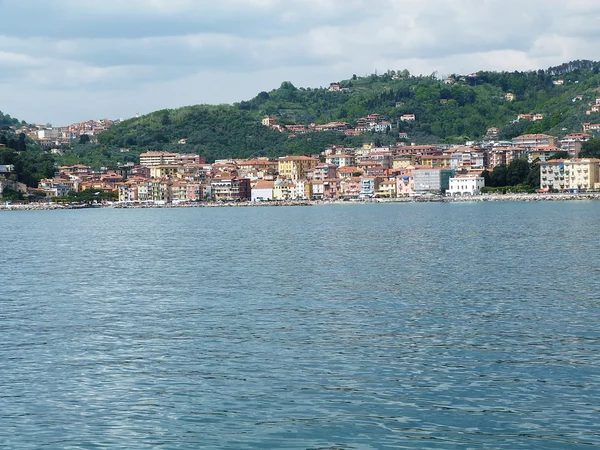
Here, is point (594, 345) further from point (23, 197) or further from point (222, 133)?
point (222, 133)

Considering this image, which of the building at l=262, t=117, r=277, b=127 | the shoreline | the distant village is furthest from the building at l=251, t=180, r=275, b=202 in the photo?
the building at l=262, t=117, r=277, b=127

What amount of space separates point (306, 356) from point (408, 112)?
15785cm

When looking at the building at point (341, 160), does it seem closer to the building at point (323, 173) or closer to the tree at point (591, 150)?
the building at point (323, 173)

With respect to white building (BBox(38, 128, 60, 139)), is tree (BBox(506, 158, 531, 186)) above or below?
below

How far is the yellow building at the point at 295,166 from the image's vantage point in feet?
402

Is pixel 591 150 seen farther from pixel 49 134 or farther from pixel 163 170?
pixel 49 134

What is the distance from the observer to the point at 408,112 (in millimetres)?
168000

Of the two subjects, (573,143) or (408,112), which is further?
(408,112)

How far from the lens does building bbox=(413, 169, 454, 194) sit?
109312mm

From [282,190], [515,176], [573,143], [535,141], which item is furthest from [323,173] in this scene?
[573,143]

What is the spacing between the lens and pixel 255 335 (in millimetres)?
14500

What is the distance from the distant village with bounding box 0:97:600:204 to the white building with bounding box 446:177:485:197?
110mm

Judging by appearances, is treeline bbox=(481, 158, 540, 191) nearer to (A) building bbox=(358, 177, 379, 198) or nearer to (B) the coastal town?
(B) the coastal town

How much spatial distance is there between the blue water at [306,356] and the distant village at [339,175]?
3150 inches
